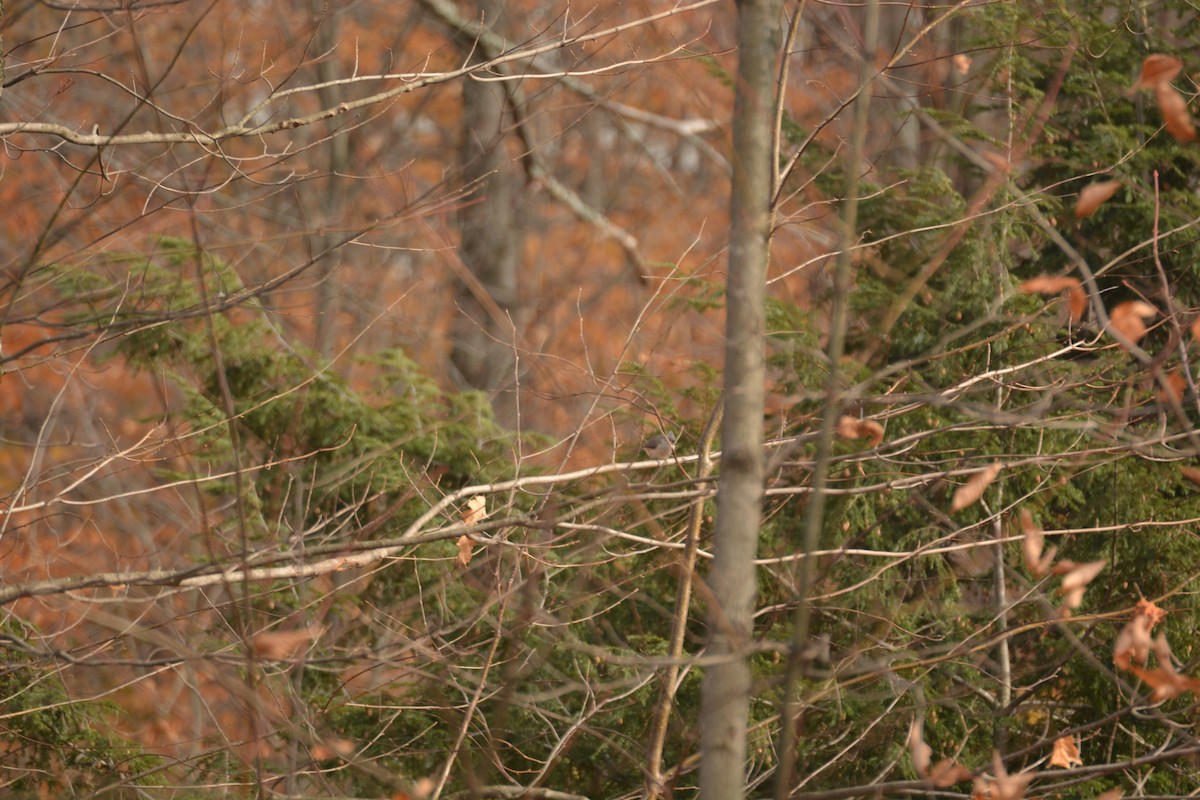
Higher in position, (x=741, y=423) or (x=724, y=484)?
(x=741, y=423)

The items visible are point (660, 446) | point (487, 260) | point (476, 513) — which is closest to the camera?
point (476, 513)

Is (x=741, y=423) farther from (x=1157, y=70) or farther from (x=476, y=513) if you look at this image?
(x=476, y=513)

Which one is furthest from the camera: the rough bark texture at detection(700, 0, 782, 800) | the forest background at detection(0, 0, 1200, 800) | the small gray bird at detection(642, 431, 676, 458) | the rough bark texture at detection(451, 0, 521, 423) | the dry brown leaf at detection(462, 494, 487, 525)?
the rough bark texture at detection(451, 0, 521, 423)

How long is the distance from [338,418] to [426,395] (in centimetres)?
45

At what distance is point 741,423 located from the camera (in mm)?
2350

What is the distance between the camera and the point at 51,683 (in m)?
3.92

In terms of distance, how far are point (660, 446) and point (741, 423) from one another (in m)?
1.72

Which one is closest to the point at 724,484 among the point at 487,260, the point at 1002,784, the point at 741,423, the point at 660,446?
the point at 741,423

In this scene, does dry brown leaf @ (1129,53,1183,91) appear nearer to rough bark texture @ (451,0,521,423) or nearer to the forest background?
the forest background

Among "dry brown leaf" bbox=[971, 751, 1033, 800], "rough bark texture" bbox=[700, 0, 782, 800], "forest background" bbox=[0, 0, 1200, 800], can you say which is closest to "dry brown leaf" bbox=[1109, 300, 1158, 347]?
"forest background" bbox=[0, 0, 1200, 800]

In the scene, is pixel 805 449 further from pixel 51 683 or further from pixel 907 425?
pixel 51 683

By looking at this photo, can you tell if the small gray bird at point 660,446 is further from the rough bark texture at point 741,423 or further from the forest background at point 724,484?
the rough bark texture at point 741,423

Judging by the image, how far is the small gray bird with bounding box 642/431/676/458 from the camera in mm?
3975

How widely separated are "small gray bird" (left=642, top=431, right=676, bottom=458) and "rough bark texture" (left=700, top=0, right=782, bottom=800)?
150 centimetres
